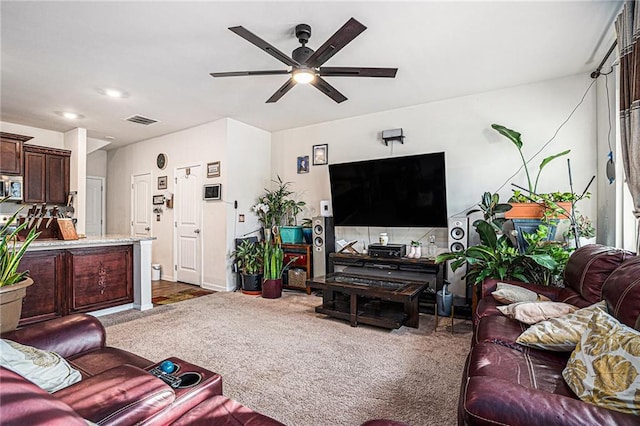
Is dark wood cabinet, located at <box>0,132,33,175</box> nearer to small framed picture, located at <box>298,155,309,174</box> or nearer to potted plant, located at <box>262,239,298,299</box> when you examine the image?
potted plant, located at <box>262,239,298,299</box>

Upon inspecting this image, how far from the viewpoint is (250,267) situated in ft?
15.9

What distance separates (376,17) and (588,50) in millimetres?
2135

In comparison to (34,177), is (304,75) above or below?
above

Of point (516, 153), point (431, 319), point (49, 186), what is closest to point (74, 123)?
point (49, 186)

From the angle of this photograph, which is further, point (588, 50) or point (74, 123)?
point (74, 123)

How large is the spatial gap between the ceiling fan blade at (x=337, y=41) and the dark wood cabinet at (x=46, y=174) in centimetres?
515

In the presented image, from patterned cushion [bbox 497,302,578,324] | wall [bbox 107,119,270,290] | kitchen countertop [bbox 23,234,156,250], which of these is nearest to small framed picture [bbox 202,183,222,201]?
wall [bbox 107,119,270,290]

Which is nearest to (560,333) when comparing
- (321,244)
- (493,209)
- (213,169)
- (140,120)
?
(493,209)

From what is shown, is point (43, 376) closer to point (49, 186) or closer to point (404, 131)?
point (404, 131)

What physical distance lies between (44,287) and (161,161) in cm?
334

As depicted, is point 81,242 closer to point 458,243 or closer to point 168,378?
point 168,378

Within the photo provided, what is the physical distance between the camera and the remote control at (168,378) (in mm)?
1244

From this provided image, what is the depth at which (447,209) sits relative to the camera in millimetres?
4148

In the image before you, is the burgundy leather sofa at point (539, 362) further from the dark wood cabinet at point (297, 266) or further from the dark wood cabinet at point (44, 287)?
the dark wood cabinet at point (44, 287)
